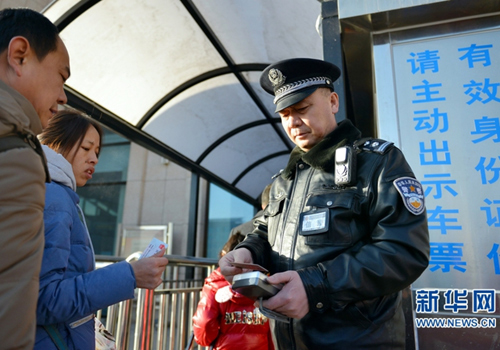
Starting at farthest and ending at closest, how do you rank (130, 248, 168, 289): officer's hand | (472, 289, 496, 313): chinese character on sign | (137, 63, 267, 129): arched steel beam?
(137, 63, 267, 129): arched steel beam
(472, 289, 496, 313): chinese character on sign
(130, 248, 168, 289): officer's hand

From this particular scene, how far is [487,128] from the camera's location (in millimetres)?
2076

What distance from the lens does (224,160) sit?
7242 millimetres

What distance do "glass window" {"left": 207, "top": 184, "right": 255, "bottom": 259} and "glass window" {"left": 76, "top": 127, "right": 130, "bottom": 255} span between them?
3.10m

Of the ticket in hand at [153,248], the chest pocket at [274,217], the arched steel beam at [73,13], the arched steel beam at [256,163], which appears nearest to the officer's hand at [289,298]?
the chest pocket at [274,217]

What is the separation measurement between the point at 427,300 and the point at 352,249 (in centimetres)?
90

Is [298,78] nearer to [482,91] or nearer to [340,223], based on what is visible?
[340,223]

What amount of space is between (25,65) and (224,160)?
6.12 m

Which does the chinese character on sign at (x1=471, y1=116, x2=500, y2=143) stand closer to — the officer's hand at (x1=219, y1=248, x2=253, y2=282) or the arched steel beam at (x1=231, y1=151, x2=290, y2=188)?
the officer's hand at (x1=219, y1=248, x2=253, y2=282)

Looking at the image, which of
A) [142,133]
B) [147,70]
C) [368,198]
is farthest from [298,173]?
[142,133]

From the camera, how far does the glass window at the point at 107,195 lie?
10.5 metres

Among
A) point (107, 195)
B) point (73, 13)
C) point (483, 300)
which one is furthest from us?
point (107, 195)

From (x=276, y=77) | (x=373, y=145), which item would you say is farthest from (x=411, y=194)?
(x=276, y=77)

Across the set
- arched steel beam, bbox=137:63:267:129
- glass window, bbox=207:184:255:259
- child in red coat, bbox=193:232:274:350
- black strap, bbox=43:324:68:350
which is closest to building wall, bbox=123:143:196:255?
glass window, bbox=207:184:255:259

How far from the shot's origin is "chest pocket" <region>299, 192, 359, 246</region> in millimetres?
1354
